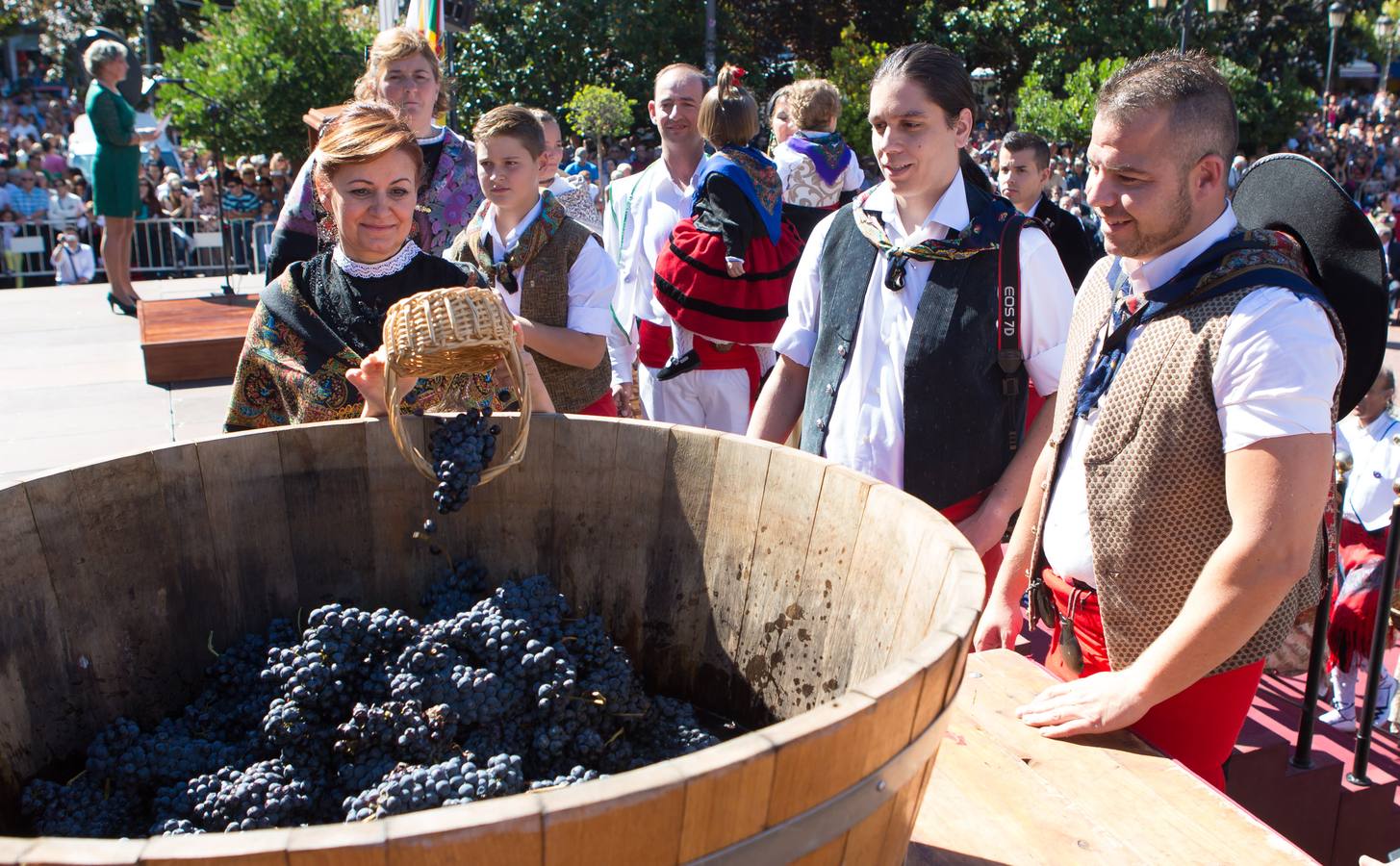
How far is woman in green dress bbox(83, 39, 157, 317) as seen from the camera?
8156 millimetres

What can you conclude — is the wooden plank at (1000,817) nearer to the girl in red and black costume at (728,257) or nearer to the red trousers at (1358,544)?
the girl in red and black costume at (728,257)

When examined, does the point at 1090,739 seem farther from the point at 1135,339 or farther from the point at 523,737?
the point at 523,737

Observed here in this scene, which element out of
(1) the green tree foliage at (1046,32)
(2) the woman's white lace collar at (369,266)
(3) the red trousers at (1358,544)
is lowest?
(3) the red trousers at (1358,544)

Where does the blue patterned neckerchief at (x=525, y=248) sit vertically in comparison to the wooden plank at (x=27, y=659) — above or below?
above

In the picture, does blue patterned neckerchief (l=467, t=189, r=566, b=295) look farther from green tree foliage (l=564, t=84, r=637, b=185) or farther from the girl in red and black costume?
green tree foliage (l=564, t=84, r=637, b=185)

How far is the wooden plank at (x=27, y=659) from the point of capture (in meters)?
1.75

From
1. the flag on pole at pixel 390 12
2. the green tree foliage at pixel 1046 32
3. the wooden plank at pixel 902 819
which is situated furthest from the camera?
the green tree foliage at pixel 1046 32

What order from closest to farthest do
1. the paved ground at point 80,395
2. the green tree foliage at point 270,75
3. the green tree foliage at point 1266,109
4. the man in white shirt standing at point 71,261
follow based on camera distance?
1. the paved ground at point 80,395
2. the man in white shirt standing at point 71,261
3. the green tree foliage at point 270,75
4. the green tree foliage at point 1266,109

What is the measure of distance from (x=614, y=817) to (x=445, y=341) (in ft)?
3.38

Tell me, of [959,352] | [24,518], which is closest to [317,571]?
[24,518]

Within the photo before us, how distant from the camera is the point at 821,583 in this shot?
2008 millimetres

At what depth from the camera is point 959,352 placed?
2.49 metres

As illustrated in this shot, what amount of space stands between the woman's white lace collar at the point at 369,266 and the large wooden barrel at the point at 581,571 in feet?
1.75

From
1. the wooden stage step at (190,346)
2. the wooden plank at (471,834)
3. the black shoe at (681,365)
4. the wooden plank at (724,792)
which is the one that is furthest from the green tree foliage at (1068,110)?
the wooden plank at (471,834)
